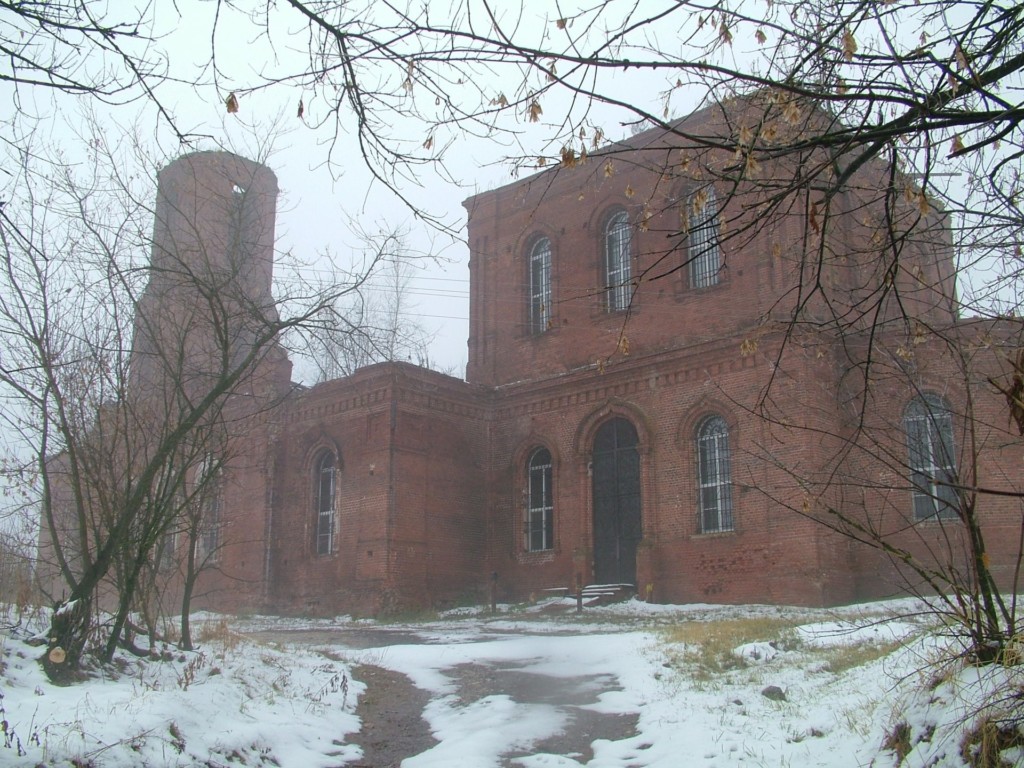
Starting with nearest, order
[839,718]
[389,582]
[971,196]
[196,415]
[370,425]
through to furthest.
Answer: [971,196], [839,718], [196,415], [389,582], [370,425]

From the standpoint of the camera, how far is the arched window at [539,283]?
74.9 feet

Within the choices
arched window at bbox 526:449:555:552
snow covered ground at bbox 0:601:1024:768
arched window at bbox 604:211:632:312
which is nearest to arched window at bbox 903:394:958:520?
snow covered ground at bbox 0:601:1024:768

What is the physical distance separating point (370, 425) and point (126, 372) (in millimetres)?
11519

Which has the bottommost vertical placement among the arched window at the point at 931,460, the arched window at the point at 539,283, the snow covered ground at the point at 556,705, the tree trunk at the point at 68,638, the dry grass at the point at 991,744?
the snow covered ground at the point at 556,705

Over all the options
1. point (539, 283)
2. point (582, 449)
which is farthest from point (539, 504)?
point (539, 283)

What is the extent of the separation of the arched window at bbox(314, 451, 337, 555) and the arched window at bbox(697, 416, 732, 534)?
8.50m

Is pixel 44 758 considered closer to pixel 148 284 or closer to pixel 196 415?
pixel 196 415

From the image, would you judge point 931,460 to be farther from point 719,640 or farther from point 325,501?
point 325,501

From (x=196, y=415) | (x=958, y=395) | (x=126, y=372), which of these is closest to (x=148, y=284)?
(x=126, y=372)

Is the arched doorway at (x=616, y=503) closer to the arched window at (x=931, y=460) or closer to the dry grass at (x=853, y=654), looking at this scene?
the arched window at (x=931, y=460)

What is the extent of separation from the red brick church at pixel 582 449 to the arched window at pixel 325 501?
6 cm

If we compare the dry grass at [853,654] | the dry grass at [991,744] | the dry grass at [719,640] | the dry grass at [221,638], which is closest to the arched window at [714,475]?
the dry grass at [719,640]

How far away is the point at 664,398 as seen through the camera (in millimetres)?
19438

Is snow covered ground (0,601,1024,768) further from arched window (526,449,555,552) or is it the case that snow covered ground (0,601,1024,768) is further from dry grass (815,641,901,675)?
arched window (526,449,555,552)
